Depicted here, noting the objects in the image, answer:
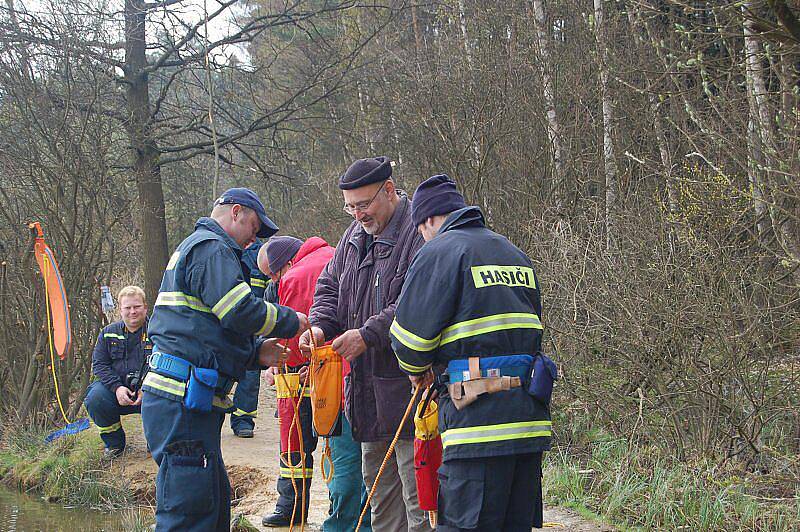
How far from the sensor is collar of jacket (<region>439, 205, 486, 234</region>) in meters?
3.87

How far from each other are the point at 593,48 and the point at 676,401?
254 inches

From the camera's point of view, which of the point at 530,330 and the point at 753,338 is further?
the point at 753,338

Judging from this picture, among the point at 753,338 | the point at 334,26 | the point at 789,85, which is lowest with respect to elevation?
the point at 753,338

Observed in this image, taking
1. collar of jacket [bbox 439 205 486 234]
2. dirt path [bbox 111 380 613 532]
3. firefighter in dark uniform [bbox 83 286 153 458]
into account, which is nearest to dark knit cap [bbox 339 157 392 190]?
collar of jacket [bbox 439 205 486 234]

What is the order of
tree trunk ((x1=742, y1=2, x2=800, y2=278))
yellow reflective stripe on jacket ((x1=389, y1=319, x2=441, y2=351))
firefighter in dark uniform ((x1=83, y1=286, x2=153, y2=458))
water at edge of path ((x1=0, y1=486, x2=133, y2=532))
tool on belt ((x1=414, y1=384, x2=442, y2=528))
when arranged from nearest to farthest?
yellow reflective stripe on jacket ((x1=389, y1=319, x2=441, y2=351)), tool on belt ((x1=414, y1=384, x2=442, y2=528)), tree trunk ((x1=742, y1=2, x2=800, y2=278)), water at edge of path ((x1=0, y1=486, x2=133, y2=532)), firefighter in dark uniform ((x1=83, y1=286, x2=153, y2=458))

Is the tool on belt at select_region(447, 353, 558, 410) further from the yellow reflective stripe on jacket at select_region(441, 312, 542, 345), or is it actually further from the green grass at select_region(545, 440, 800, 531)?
the green grass at select_region(545, 440, 800, 531)

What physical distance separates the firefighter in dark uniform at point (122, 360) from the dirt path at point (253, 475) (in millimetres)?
574

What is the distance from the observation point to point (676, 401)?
6.60 meters

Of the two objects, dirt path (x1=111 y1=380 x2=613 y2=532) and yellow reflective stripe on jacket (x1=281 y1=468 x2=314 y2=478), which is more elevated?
yellow reflective stripe on jacket (x1=281 y1=468 x2=314 y2=478)

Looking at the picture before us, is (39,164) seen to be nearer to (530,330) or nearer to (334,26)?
(530,330)

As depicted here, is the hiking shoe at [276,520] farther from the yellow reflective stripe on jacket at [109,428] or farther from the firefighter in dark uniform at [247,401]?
the yellow reflective stripe on jacket at [109,428]

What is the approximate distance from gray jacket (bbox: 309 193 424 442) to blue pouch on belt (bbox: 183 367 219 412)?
753 mm

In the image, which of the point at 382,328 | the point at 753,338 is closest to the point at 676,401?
the point at 753,338

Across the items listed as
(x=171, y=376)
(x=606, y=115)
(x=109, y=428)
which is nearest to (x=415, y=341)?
(x=171, y=376)
